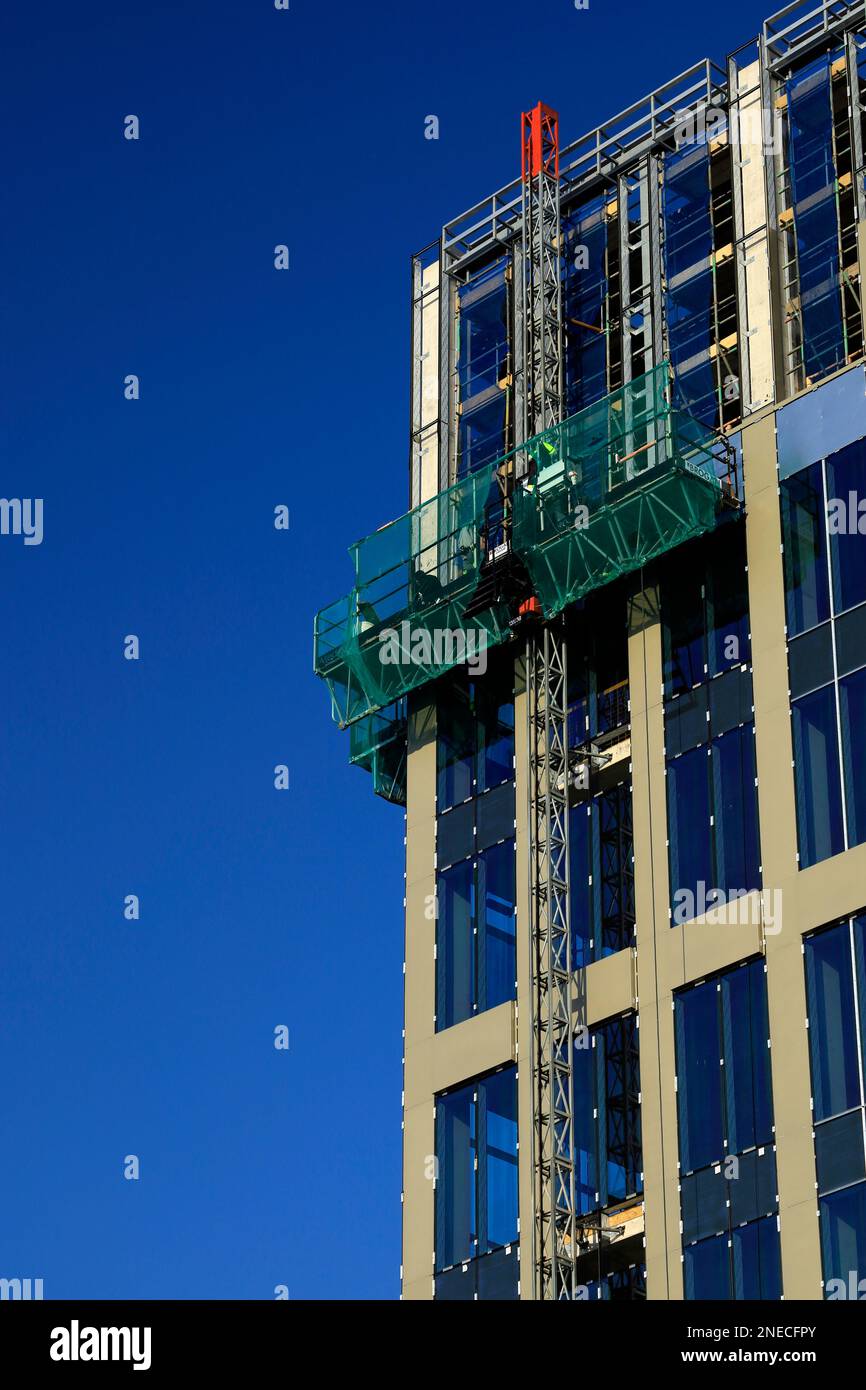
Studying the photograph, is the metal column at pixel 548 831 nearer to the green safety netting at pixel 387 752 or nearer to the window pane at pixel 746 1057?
the window pane at pixel 746 1057

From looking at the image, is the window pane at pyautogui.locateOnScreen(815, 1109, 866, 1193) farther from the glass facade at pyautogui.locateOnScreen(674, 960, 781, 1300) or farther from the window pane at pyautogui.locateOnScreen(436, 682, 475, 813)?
the window pane at pyautogui.locateOnScreen(436, 682, 475, 813)

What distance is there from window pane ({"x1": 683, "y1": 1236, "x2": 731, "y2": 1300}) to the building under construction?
0.24ft

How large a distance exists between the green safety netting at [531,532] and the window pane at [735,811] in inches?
216

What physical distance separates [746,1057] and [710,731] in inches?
302

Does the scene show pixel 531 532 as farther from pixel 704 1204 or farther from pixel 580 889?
pixel 704 1204

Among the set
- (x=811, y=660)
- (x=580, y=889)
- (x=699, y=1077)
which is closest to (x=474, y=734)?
(x=580, y=889)

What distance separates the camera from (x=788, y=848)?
52688 mm

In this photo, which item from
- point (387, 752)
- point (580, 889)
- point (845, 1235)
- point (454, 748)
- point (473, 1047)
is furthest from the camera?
point (387, 752)

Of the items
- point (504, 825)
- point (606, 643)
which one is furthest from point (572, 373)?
point (504, 825)

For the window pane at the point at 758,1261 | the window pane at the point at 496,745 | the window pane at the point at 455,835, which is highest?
the window pane at the point at 496,745

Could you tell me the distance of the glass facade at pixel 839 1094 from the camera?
1895 inches

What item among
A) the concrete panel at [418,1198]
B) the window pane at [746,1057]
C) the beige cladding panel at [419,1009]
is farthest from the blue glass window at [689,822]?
the concrete panel at [418,1198]

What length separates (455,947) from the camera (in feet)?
198

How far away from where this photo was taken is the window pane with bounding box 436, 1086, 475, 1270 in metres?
56.8
